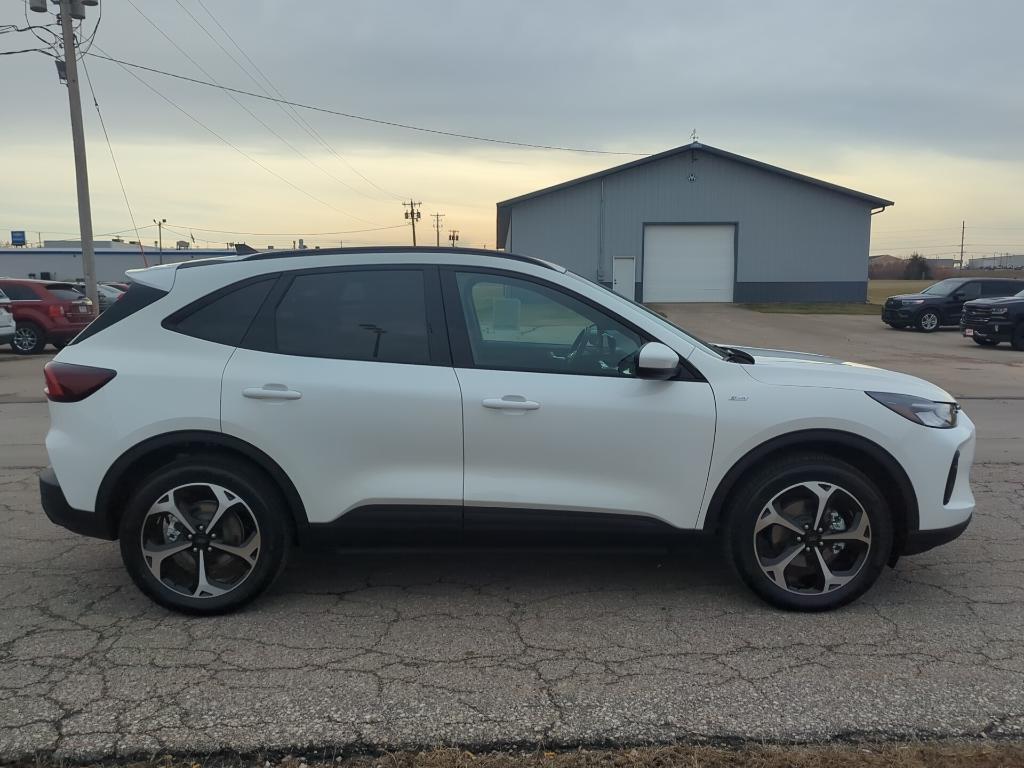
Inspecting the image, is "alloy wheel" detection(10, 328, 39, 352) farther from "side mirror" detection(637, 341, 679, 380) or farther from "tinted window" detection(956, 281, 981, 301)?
"tinted window" detection(956, 281, 981, 301)

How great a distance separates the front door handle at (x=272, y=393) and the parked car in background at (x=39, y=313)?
53.2 feet

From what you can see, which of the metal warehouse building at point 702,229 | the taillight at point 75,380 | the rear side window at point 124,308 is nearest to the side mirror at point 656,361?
the rear side window at point 124,308

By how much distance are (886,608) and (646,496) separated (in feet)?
4.51

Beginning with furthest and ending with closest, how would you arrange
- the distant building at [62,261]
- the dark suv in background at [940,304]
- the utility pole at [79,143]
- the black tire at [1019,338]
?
the distant building at [62,261] < the dark suv in background at [940,304] < the utility pole at [79,143] < the black tire at [1019,338]

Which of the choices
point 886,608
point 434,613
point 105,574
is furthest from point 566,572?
point 105,574

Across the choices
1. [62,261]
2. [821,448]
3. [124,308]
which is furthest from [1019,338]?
[62,261]

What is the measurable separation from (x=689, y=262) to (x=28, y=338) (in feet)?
85.1

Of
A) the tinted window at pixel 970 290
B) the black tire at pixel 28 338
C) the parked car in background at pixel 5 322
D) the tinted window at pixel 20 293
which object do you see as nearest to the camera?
the parked car in background at pixel 5 322

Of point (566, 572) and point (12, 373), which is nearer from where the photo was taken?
point (566, 572)

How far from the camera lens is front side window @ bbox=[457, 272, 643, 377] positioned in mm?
3852

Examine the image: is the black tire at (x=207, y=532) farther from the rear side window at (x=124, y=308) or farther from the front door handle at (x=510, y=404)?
the front door handle at (x=510, y=404)

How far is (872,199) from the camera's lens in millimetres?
34312

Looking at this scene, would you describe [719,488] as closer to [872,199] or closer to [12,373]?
[12,373]

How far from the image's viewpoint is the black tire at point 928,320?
24.3m
